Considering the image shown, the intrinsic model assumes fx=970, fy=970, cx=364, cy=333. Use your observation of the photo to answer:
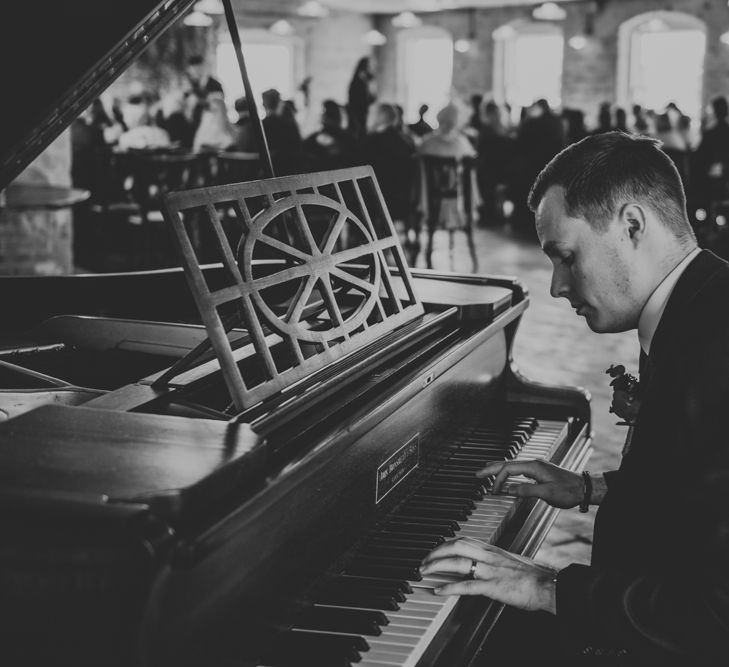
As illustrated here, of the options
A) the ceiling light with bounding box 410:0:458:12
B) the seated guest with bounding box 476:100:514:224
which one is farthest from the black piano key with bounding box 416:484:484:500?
the ceiling light with bounding box 410:0:458:12

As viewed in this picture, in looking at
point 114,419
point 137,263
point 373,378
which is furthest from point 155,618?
point 137,263

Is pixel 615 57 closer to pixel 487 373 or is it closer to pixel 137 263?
pixel 137 263

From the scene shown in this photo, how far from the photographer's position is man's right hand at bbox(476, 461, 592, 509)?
6.39 ft

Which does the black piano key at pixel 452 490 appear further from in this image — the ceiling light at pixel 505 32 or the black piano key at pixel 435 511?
the ceiling light at pixel 505 32

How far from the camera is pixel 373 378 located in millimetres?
1771

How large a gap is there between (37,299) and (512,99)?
695 inches

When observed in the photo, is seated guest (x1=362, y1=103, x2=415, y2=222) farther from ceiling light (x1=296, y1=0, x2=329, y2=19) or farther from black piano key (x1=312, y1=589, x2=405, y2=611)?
ceiling light (x1=296, y1=0, x2=329, y2=19)

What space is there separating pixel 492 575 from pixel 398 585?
15cm

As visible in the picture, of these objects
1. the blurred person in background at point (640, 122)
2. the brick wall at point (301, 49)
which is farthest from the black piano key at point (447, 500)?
the brick wall at point (301, 49)

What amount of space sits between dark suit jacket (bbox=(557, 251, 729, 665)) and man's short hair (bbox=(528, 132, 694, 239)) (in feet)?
0.34

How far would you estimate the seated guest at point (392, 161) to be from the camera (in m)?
8.68

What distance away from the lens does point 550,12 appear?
55.4ft

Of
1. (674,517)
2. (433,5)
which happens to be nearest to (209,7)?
Result: (433,5)

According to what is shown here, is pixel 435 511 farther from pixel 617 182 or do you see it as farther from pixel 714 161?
pixel 714 161
